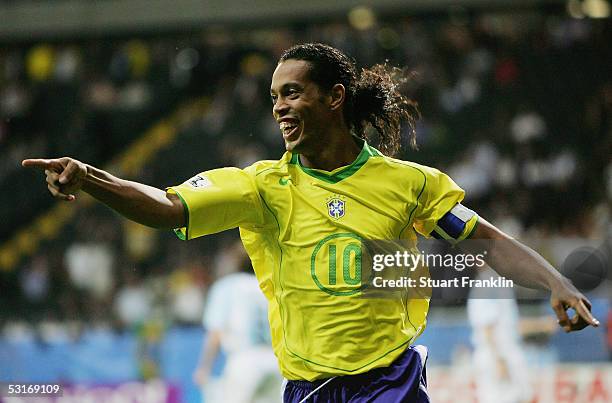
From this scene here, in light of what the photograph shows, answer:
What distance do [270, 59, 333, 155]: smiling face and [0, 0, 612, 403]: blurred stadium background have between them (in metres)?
3.01

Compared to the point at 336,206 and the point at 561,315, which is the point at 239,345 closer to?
the point at 336,206

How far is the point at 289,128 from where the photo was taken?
3.84 meters

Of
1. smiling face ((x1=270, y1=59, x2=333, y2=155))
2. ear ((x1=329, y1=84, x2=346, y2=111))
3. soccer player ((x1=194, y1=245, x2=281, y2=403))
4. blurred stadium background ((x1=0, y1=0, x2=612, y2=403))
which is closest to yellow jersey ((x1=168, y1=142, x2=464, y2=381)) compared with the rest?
smiling face ((x1=270, y1=59, x2=333, y2=155))

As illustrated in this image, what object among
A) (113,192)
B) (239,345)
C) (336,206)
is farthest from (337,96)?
(239,345)

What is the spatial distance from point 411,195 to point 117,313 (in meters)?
5.44

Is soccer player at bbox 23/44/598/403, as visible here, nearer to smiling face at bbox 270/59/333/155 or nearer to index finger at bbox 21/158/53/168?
smiling face at bbox 270/59/333/155

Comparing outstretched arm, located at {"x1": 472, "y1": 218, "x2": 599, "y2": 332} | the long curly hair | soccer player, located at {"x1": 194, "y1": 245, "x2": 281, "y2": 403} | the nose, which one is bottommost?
outstretched arm, located at {"x1": 472, "y1": 218, "x2": 599, "y2": 332}

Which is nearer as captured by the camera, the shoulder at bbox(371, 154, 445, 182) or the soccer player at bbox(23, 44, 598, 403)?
the soccer player at bbox(23, 44, 598, 403)

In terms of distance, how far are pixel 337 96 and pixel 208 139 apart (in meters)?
8.51

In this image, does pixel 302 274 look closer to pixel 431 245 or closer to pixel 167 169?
pixel 431 245

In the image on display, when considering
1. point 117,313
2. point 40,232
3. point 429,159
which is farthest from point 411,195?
point 40,232

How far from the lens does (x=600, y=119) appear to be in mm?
11906

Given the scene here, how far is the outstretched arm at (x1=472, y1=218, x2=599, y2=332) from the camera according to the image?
349 cm

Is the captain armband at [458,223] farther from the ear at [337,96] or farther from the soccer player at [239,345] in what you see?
the soccer player at [239,345]
